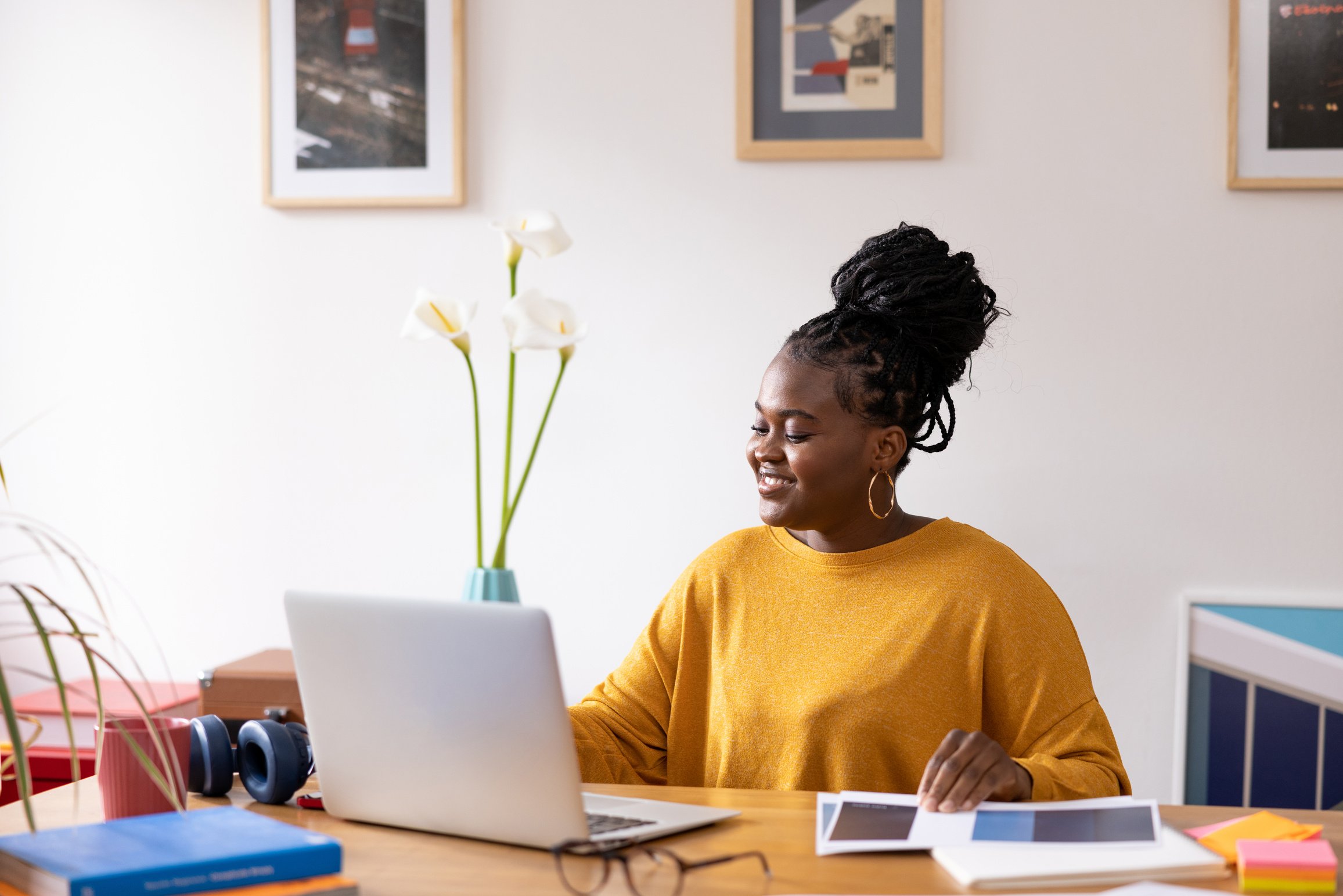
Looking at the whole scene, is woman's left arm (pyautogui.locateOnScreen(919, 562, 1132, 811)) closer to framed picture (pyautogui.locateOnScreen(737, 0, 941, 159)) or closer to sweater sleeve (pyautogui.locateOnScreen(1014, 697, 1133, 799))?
sweater sleeve (pyautogui.locateOnScreen(1014, 697, 1133, 799))

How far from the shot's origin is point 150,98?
2445 millimetres

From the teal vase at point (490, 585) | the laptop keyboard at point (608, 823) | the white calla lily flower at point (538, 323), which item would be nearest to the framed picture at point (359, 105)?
the white calla lily flower at point (538, 323)

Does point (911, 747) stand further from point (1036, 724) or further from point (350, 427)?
point (350, 427)

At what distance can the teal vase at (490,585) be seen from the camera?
1702mm

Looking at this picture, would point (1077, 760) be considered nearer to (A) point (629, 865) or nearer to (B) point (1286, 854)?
(B) point (1286, 854)

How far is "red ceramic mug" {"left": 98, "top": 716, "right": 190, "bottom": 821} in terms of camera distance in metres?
1.11

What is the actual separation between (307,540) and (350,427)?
0.80ft

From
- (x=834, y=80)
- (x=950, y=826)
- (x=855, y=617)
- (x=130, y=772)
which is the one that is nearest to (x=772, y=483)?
(x=855, y=617)

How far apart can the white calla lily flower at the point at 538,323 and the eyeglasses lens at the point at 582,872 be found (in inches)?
32.8

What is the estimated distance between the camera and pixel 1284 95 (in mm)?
2146

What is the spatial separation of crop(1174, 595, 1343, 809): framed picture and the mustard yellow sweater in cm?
77

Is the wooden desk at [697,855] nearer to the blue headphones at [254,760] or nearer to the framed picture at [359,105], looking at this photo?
the blue headphones at [254,760]

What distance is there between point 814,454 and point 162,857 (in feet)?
3.08

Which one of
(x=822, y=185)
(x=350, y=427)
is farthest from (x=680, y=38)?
(x=350, y=427)
